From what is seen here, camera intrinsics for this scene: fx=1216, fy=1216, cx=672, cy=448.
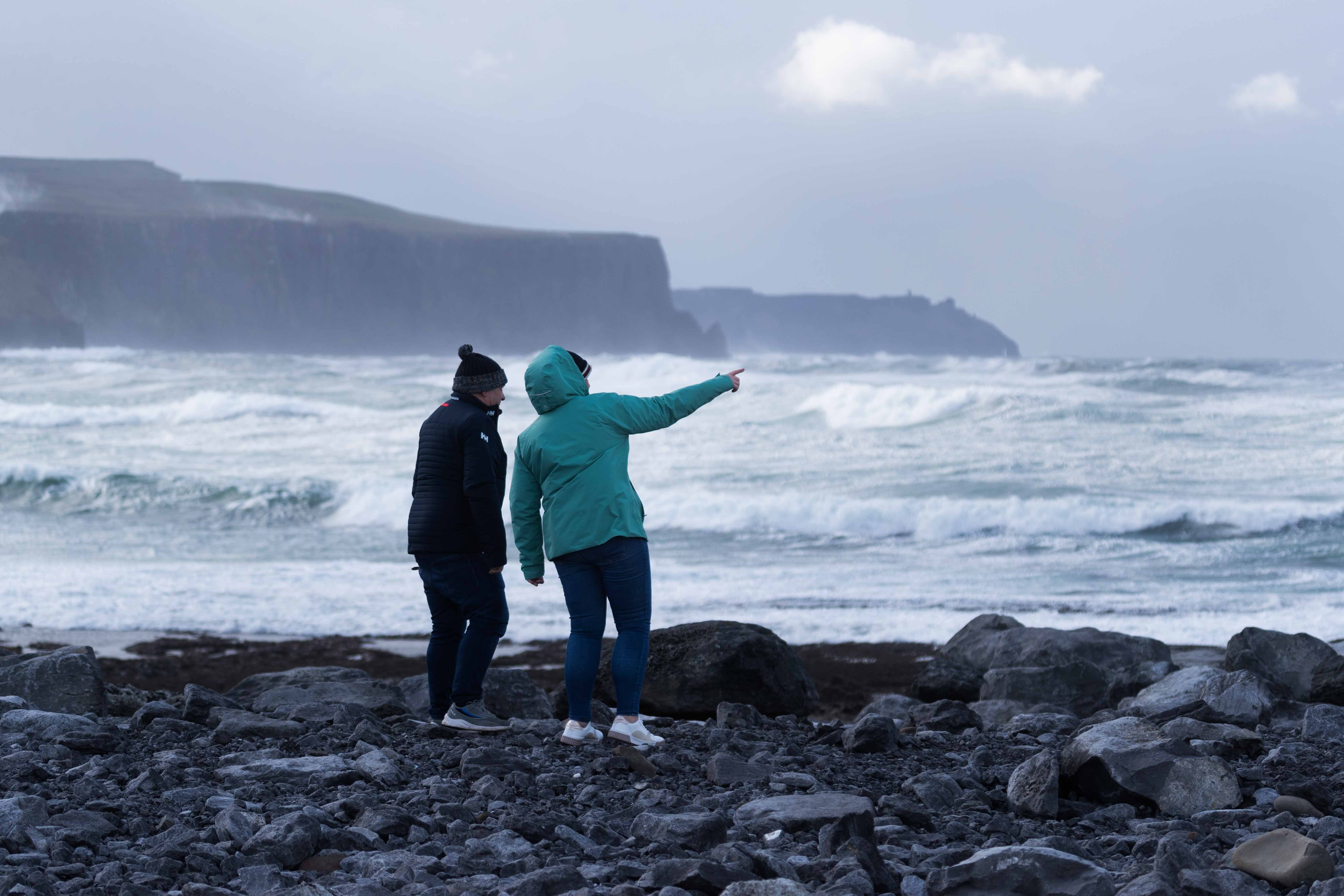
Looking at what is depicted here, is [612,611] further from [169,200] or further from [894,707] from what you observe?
[169,200]

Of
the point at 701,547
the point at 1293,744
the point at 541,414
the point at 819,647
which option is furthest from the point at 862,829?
the point at 701,547

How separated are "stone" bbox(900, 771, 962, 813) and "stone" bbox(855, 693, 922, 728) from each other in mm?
2016

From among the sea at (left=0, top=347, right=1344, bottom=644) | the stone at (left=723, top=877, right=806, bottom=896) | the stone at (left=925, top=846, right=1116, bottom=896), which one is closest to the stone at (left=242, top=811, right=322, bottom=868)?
the stone at (left=723, top=877, right=806, bottom=896)

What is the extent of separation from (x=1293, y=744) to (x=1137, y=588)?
7309 millimetres

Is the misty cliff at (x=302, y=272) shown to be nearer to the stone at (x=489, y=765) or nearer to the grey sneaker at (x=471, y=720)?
the grey sneaker at (x=471, y=720)

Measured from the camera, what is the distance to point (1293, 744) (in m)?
4.93

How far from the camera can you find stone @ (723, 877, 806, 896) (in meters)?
2.95

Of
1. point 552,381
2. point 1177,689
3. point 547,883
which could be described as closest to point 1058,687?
point 1177,689

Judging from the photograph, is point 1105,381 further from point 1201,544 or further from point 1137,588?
point 1137,588

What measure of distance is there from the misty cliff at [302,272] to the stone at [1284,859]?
99319 mm

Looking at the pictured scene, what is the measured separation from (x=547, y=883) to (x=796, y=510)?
13.7 metres

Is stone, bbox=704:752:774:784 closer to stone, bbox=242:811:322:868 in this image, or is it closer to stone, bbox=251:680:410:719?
stone, bbox=242:811:322:868

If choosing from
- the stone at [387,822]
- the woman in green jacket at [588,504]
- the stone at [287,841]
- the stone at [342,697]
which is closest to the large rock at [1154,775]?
the woman in green jacket at [588,504]

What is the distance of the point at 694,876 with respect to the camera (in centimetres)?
307
